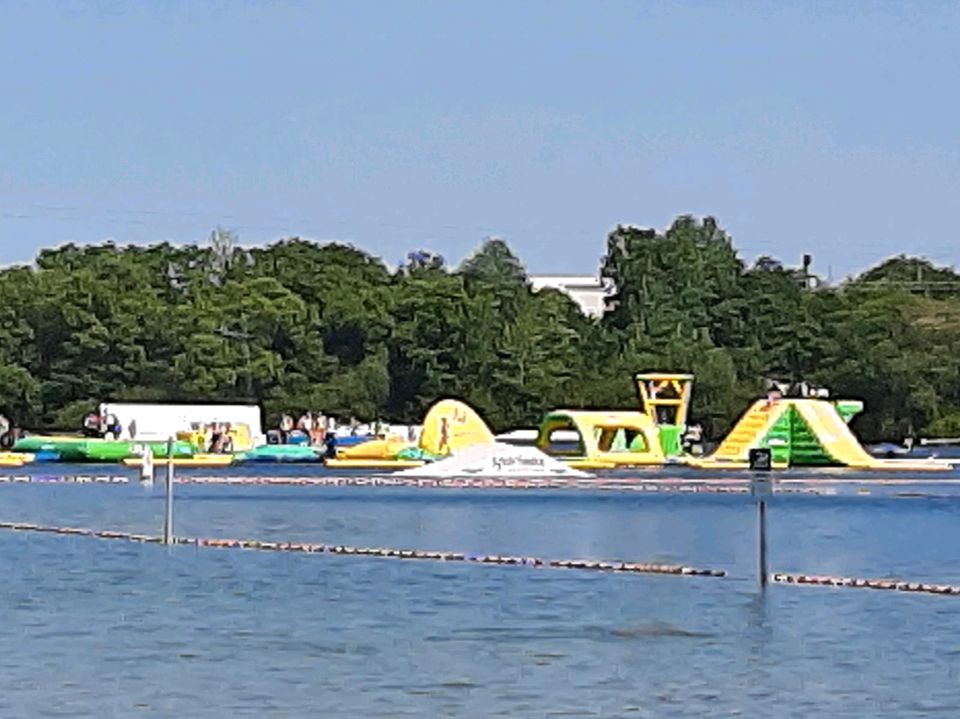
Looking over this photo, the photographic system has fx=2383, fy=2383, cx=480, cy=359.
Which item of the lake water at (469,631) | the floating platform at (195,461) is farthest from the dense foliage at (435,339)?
the lake water at (469,631)

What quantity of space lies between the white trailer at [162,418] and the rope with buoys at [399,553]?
190ft

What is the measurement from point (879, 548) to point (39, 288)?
76.2 m

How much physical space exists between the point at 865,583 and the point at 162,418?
75633 mm

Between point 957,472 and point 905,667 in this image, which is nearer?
point 905,667

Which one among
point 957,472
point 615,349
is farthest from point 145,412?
point 957,472

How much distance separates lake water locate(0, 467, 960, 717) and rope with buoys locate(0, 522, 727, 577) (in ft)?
2.00

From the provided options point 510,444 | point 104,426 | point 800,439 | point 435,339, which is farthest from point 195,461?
point 435,339

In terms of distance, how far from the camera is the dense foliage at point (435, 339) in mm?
112312

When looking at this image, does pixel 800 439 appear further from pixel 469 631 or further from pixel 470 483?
pixel 469 631

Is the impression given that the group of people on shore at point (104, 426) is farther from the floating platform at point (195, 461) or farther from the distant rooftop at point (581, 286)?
the distant rooftop at point (581, 286)

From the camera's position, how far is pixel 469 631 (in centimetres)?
2556

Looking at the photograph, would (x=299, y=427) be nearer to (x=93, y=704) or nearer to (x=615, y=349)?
(x=615, y=349)

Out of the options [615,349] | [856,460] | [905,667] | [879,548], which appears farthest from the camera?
[615,349]

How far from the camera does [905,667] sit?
22.7m
